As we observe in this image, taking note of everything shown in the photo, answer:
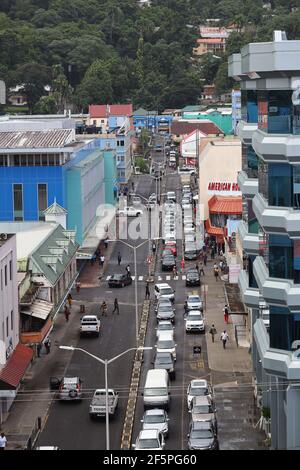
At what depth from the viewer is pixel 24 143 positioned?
6875cm

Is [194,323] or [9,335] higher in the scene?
[9,335]

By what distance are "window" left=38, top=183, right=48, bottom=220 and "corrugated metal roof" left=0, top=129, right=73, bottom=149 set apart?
267 cm

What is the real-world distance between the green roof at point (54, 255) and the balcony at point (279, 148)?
20759mm

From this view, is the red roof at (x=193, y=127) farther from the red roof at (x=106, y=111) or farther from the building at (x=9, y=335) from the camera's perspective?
the building at (x=9, y=335)

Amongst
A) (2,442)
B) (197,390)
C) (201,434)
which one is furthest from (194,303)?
(2,442)

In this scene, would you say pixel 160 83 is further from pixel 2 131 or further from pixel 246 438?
pixel 246 438

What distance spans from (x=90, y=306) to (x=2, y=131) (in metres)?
18.0

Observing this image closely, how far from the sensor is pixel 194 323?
53.1m

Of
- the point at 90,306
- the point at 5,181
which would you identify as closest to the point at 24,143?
the point at 5,181

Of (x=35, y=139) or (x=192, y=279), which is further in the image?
(x=35, y=139)

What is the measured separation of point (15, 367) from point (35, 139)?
30.5 m

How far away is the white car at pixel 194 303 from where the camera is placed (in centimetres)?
5762

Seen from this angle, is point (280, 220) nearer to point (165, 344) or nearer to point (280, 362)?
point (280, 362)

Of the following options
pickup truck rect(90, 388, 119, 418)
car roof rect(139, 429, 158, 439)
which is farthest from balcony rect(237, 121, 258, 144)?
car roof rect(139, 429, 158, 439)
